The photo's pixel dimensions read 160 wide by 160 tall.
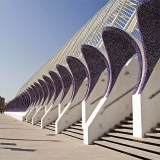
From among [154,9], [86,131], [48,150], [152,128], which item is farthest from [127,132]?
[154,9]

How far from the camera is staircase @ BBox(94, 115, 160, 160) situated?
6.83 meters

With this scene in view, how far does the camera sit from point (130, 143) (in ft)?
25.9

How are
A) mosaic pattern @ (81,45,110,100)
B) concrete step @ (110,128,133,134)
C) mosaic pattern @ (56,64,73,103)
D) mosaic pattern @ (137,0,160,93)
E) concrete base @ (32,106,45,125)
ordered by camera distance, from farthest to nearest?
concrete base @ (32,106,45,125)
mosaic pattern @ (56,64,73,103)
mosaic pattern @ (81,45,110,100)
concrete step @ (110,128,133,134)
mosaic pattern @ (137,0,160,93)

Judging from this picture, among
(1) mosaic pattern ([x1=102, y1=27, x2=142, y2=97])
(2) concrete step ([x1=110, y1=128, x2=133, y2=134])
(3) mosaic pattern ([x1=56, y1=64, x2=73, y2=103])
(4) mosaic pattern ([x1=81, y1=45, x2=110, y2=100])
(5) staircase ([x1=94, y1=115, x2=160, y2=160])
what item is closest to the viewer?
(5) staircase ([x1=94, y1=115, x2=160, y2=160])

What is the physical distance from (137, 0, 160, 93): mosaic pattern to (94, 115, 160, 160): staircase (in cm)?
162

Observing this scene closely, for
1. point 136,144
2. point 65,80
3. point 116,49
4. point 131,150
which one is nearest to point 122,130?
point 136,144

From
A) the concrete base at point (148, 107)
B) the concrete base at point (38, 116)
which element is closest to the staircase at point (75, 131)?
the concrete base at point (148, 107)

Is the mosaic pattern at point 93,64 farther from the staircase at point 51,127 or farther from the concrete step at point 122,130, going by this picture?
the staircase at point 51,127

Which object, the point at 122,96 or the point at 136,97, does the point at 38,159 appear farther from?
the point at 122,96


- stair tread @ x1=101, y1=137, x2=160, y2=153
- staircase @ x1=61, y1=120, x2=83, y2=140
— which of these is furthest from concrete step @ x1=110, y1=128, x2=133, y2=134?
staircase @ x1=61, y1=120, x2=83, y2=140

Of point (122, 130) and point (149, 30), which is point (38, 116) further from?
point (149, 30)

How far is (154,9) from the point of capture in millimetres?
7660

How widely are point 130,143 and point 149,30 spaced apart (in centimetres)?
369

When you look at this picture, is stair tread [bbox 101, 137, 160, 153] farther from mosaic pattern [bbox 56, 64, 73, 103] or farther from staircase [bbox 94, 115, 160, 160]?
mosaic pattern [bbox 56, 64, 73, 103]
